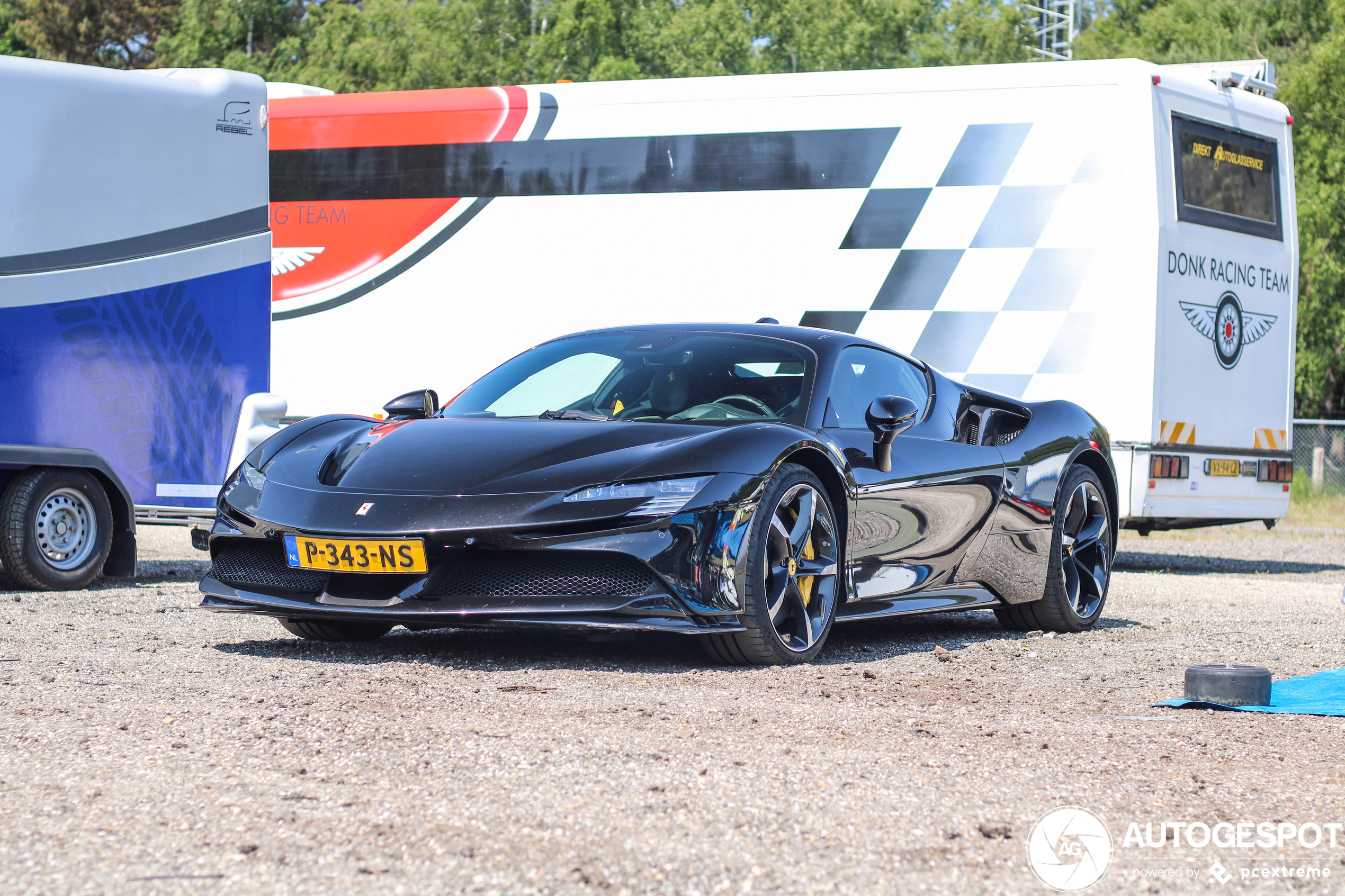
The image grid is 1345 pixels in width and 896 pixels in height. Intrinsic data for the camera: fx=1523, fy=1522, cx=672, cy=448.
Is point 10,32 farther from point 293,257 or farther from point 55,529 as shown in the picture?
point 55,529

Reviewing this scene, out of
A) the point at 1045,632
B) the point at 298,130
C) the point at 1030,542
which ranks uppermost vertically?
the point at 298,130

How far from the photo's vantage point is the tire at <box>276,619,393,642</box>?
5.66 metres

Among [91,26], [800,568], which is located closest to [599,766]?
[800,568]

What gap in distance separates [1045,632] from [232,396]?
16.1ft

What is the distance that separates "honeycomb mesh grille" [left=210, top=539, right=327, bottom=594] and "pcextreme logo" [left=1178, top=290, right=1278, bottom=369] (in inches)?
311

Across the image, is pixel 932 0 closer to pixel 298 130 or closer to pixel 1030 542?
pixel 298 130

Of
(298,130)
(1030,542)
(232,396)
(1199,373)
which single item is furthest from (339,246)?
(1030,542)

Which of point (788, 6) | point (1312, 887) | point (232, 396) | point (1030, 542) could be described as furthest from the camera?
point (788, 6)

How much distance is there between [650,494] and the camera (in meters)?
4.79

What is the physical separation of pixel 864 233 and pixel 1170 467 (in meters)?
2.78

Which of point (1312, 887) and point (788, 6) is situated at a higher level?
point (788, 6)

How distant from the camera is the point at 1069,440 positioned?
696 cm

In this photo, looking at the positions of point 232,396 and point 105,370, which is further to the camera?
point 232,396

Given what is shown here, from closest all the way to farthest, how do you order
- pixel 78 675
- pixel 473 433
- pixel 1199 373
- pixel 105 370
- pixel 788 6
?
pixel 78 675, pixel 473 433, pixel 105 370, pixel 1199 373, pixel 788 6
